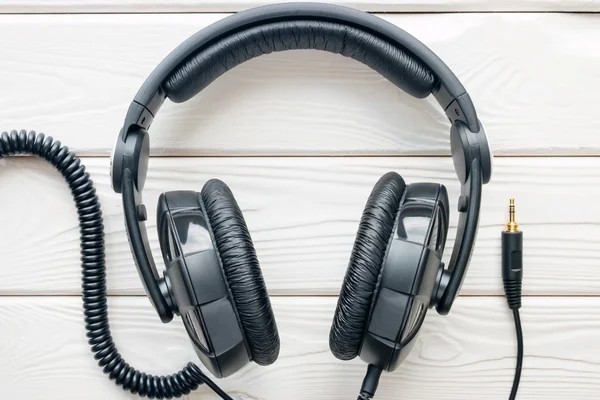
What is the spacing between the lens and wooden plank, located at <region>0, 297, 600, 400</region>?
2.49 feet

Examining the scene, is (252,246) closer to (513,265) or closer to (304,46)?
(304,46)

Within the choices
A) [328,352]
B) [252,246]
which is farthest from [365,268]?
[328,352]

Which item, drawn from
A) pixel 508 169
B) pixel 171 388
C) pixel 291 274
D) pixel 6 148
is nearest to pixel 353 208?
pixel 291 274

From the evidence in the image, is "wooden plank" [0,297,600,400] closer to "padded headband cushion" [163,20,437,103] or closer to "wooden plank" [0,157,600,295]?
"wooden plank" [0,157,600,295]

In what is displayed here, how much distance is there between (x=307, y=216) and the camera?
75 centimetres

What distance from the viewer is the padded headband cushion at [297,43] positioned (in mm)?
604

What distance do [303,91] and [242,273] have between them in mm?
327

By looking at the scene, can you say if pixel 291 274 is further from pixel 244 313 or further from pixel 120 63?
pixel 120 63

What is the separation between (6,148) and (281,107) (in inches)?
17.1

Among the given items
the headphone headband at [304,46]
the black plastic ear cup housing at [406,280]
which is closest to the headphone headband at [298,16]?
the headphone headband at [304,46]

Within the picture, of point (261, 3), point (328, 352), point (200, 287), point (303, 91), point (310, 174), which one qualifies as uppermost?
point (261, 3)

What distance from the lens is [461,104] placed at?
59 cm

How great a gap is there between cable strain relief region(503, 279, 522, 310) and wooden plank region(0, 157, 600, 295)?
0.08 feet

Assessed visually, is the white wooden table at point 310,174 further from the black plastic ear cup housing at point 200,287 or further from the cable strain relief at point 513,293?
the black plastic ear cup housing at point 200,287
